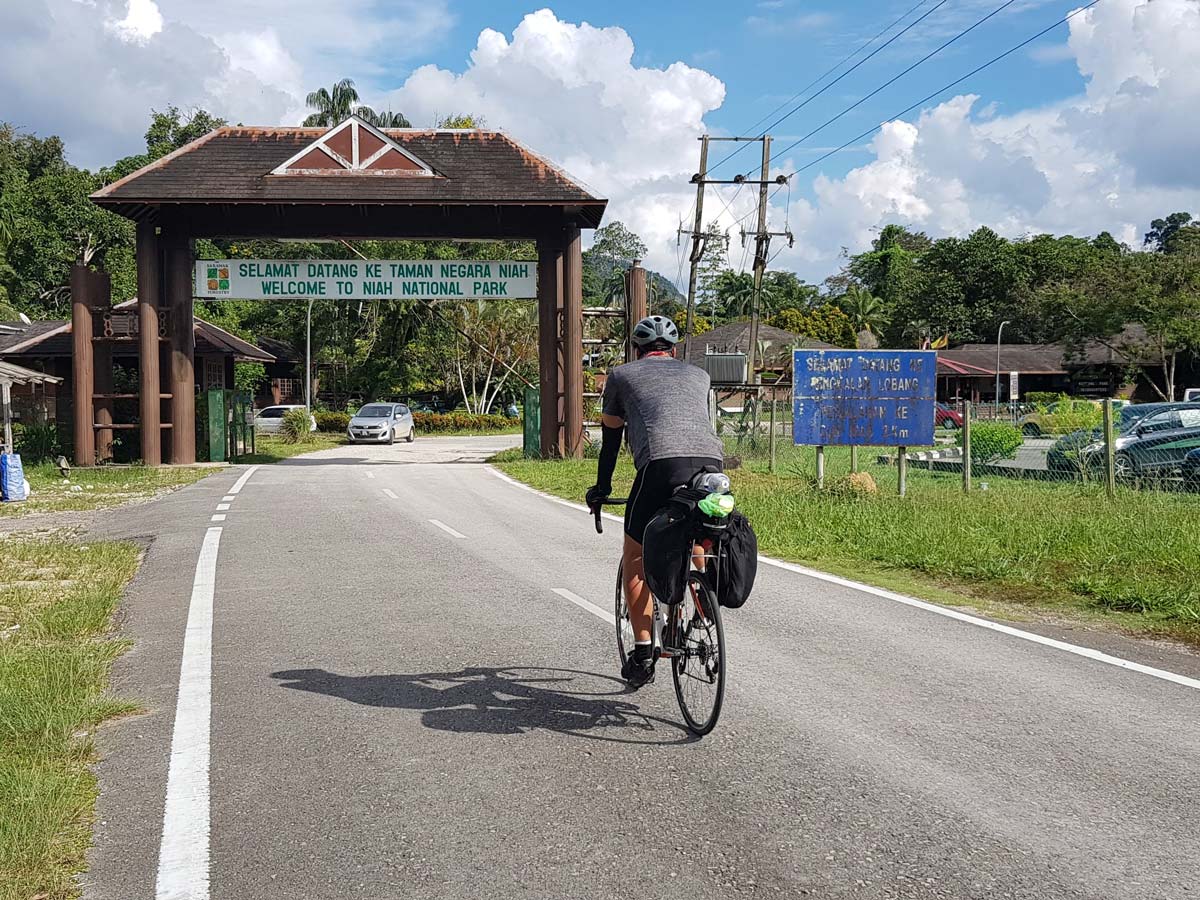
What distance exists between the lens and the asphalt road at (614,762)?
3863mm

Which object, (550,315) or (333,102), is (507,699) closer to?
(550,315)

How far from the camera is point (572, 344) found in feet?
91.1

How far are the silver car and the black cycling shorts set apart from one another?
1538 inches

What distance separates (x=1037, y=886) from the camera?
3.72m

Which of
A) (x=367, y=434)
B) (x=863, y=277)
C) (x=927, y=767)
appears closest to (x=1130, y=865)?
(x=927, y=767)

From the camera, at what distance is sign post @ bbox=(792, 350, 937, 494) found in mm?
16547

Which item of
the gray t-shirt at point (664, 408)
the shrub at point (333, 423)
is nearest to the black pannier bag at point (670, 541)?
the gray t-shirt at point (664, 408)

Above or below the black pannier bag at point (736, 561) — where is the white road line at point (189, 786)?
below

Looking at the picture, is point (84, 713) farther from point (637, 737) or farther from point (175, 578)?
point (175, 578)

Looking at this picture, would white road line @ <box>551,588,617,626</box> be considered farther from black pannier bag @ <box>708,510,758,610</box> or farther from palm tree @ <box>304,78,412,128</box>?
palm tree @ <box>304,78,412,128</box>

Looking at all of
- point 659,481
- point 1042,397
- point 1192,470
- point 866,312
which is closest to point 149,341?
point 1192,470

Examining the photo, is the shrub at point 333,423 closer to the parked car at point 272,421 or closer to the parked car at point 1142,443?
the parked car at point 272,421

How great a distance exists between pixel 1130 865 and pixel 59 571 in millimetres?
9865

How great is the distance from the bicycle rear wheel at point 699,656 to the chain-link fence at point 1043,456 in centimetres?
697
